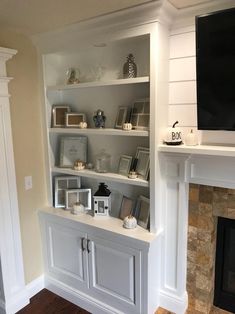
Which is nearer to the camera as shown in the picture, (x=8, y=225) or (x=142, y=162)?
(x=142, y=162)

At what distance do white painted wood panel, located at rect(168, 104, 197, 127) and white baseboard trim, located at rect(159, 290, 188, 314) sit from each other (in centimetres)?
133

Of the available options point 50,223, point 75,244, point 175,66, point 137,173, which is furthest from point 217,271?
point 175,66

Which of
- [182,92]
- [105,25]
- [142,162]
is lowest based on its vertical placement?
[142,162]

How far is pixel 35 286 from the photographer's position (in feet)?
8.00

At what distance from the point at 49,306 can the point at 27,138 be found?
1454 millimetres

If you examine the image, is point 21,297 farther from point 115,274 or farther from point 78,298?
point 115,274

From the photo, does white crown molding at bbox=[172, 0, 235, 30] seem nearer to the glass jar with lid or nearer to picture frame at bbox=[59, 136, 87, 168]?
the glass jar with lid

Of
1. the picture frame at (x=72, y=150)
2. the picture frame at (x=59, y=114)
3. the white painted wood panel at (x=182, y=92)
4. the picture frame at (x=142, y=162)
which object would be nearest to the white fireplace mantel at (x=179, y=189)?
the picture frame at (x=142, y=162)

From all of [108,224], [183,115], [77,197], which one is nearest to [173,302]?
[108,224]

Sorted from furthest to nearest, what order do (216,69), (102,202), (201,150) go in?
(102,202)
(201,150)
(216,69)

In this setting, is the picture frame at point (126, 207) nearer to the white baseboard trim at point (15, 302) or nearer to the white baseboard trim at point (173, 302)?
the white baseboard trim at point (173, 302)

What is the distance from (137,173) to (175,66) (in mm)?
820

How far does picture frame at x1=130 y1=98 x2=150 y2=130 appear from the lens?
1947mm

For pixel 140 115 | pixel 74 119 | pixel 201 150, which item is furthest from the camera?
pixel 74 119
